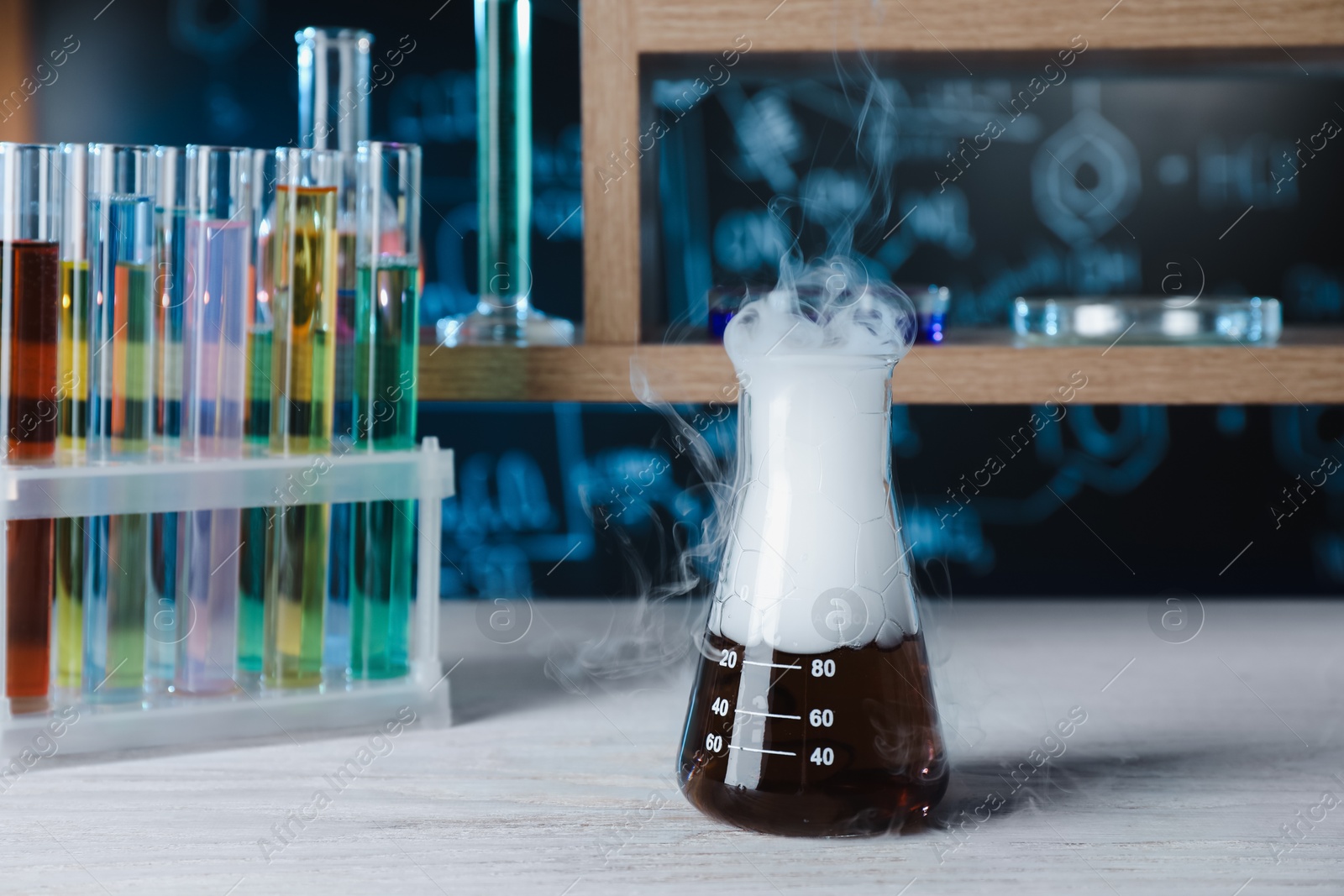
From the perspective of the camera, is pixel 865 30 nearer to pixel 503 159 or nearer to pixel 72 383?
pixel 503 159

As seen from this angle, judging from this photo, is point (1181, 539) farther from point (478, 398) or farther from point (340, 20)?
point (340, 20)

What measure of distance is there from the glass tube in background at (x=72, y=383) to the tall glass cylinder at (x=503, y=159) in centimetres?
35

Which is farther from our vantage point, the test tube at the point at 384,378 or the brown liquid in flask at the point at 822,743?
the test tube at the point at 384,378

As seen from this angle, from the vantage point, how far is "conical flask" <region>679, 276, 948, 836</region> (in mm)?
696

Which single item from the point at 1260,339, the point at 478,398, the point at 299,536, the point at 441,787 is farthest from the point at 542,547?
the point at 1260,339

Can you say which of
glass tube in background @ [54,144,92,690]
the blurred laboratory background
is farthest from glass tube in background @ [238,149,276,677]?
the blurred laboratory background

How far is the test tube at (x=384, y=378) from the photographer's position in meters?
0.94

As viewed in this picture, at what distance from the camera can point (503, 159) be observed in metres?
1.17

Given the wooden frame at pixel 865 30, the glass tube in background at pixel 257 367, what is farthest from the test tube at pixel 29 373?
the wooden frame at pixel 865 30

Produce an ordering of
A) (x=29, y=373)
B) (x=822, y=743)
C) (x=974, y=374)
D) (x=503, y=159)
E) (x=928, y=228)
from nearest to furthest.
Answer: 1. (x=822, y=743)
2. (x=29, y=373)
3. (x=974, y=374)
4. (x=503, y=159)
5. (x=928, y=228)

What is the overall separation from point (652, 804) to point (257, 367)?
0.45m

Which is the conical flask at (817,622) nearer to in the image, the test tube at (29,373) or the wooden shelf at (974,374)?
the wooden shelf at (974,374)

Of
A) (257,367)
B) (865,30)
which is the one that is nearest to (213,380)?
(257,367)

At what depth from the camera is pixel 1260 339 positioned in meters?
1.09
